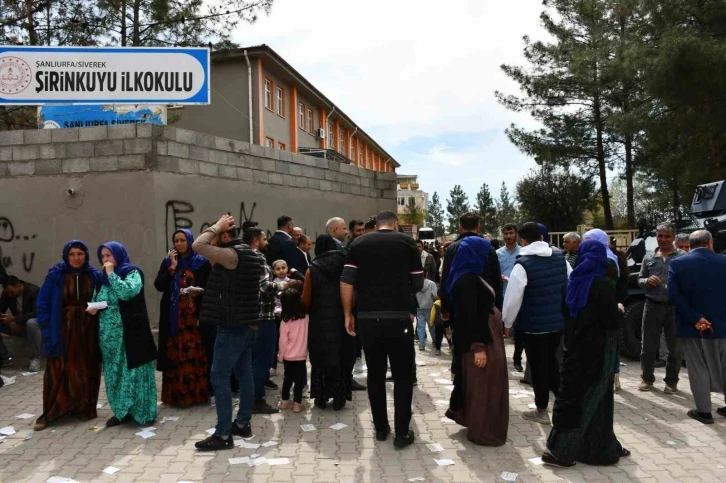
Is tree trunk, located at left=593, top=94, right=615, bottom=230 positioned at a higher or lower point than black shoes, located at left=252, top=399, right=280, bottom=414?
higher

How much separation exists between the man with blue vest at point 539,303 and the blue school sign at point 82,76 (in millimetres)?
6125

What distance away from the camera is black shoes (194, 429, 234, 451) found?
443 cm

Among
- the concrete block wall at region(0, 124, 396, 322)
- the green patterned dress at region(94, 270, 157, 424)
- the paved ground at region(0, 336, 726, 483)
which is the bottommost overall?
the paved ground at region(0, 336, 726, 483)

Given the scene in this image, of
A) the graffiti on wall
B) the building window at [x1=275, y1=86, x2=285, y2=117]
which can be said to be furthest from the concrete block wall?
the building window at [x1=275, y1=86, x2=285, y2=117]

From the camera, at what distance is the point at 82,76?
8.66 m

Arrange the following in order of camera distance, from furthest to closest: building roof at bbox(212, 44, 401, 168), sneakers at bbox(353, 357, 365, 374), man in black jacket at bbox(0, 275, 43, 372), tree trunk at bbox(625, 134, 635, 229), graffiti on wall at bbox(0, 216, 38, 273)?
tree trunk at bbox(625, 134, 635, 229)
building roof at bbox(212, 44, 401, 168)
graffiti on wall at bbox(0, 216, 38, 273)
man in black jacket at bbox(0, 275, 43, 372)
sneakers at bbox(353, 357, 365, 374)

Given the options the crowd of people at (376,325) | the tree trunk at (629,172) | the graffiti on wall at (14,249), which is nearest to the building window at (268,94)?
the tree trunk at (629,172)

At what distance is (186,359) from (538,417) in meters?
3.37

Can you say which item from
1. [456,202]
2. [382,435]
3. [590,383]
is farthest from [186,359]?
[456,202]

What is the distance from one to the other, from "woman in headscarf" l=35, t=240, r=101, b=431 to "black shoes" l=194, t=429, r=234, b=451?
1.50 m

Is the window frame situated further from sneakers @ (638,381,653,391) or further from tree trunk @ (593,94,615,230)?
sneakers @ (638,381,653,391)

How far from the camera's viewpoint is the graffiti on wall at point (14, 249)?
309 inches

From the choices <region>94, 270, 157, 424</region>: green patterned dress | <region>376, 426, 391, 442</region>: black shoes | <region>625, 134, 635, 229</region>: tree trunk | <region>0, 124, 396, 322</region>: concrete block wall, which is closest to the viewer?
<region>376, 426, 391, 442</region>: black shoes

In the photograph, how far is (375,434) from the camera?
4.79 m
